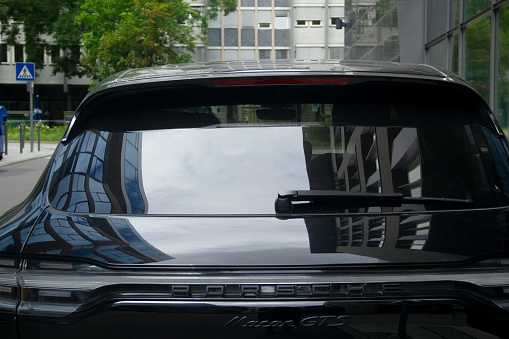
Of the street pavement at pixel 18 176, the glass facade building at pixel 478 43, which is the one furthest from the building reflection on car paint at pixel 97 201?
the glass facade building at pixel 478 43

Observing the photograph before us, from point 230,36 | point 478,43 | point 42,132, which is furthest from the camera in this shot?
point 230,36

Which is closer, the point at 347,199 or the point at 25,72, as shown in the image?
the point at 347,199

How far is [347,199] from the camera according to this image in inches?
76.4

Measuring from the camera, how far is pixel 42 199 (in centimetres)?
211

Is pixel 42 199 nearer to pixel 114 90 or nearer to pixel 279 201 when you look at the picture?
pixel 114 90

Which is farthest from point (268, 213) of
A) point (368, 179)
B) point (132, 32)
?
point (132, 32)

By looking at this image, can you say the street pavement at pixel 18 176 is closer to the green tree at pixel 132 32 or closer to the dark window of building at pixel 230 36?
the green tree at pixel 132 32

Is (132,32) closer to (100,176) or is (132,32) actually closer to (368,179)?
(100,176)

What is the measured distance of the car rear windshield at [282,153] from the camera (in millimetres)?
1971

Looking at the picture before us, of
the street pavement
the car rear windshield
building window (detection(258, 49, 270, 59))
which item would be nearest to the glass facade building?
the street pavement

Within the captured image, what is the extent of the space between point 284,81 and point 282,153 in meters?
0.26

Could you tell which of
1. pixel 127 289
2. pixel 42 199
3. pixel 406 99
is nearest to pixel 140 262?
pixel 127 289

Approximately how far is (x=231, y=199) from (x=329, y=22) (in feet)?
215

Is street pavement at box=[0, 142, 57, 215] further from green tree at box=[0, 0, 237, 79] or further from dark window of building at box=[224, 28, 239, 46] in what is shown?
dark window of building at box=[224, 28, 239, 46]
